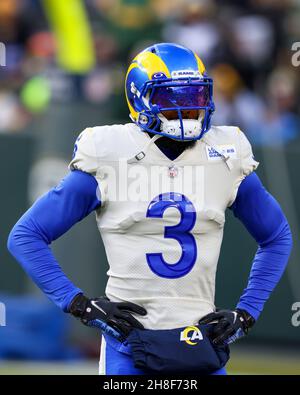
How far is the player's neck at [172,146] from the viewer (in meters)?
4.16

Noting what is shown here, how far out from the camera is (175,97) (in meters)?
4.13

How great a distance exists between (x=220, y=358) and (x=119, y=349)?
1.23 feet

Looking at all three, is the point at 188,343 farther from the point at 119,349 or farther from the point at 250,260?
the point at 250,260

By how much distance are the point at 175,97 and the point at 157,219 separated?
0.47m

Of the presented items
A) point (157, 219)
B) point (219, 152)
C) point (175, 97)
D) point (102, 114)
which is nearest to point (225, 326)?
point (157, 219)

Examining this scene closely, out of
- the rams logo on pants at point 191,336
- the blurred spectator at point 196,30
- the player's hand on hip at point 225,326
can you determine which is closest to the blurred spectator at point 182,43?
the blurred spectator at point 196,30

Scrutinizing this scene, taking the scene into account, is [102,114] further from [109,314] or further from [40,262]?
[109,314]

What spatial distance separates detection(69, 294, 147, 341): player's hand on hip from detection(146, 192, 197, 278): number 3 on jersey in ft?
0.57

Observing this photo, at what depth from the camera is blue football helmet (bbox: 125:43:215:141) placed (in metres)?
4.10

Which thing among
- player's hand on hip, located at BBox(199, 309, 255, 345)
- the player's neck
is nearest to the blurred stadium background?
player's hand on hip, located at BBox(199, 309, 255, 345)

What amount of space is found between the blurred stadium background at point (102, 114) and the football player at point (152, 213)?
11.1 feet

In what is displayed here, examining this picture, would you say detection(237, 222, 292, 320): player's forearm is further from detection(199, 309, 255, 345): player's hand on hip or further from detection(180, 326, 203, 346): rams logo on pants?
detection(180, 326, 203, 346): rams logo on pants

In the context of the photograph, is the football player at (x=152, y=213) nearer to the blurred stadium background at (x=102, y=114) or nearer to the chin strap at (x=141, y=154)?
the chin strap at (x=141, y=154)

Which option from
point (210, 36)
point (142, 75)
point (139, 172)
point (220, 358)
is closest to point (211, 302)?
point (220, 358)
